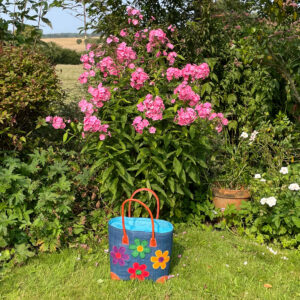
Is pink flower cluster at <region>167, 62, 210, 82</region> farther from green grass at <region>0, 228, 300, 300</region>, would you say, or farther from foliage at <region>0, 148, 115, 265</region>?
green grass at <region>0, 228, 300, 300</region>

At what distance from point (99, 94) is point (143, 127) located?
46 centimetres

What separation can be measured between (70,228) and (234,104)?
265 centimetres

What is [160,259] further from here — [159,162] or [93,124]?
[93,124]

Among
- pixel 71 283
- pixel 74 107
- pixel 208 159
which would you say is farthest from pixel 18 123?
pixel 208 159

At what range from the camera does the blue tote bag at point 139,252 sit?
2.45m

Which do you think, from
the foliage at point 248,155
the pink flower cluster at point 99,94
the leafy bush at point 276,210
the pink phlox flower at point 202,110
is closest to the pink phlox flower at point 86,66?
the pink flower cluster at point 99,94

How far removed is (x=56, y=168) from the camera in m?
3.27

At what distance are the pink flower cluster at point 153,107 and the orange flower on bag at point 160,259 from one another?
1.05 meters

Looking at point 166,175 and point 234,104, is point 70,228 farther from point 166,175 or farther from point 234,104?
point 234,104

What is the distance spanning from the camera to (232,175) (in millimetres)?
3867

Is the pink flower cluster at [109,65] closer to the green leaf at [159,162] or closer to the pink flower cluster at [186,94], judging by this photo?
the pink flower cluster at [186,94]

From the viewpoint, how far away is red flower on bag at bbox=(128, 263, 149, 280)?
253 cm

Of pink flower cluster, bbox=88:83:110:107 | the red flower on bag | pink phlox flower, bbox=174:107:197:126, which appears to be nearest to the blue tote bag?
the red flower on bag

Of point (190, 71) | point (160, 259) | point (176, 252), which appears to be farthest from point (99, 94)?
point (176, 252)
